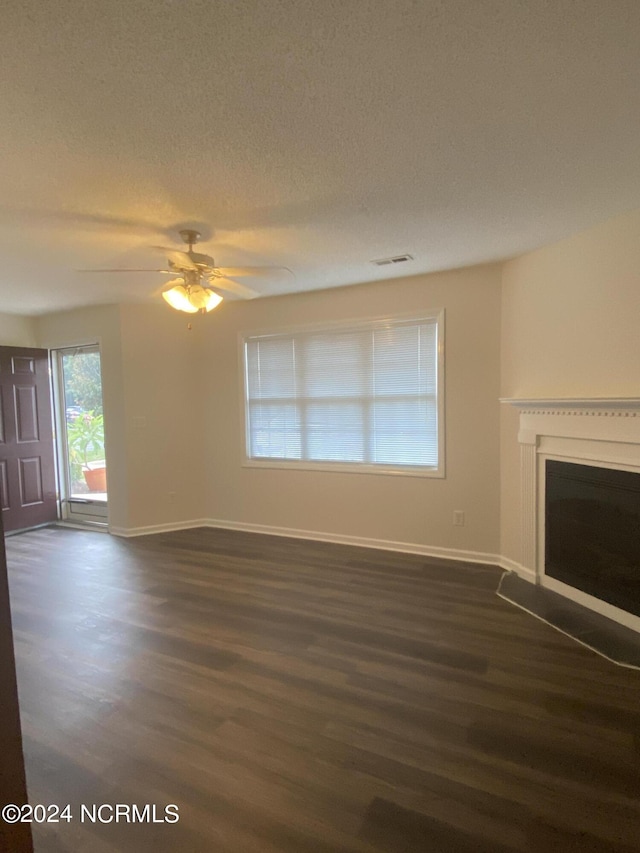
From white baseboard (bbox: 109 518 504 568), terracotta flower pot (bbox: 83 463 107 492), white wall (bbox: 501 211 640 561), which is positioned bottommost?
white baseboard (bbox: 109 518 504 568)

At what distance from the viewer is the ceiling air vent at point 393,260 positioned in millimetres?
3340

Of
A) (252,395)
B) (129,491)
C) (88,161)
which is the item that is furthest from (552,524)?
(129,491)

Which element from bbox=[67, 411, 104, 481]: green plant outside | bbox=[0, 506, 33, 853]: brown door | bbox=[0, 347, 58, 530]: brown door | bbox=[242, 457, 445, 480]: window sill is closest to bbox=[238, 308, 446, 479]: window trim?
bbox=[242, 457, 445, 480]: window sill

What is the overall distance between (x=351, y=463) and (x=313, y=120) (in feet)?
10.0

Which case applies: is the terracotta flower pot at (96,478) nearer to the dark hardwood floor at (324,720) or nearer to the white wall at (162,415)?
the white wall at (162,415)

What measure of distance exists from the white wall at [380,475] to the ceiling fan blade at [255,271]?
0.80 m

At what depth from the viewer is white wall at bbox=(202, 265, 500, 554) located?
146 inches

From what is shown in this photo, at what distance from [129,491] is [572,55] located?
477cm

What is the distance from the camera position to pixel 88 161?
1929 mm

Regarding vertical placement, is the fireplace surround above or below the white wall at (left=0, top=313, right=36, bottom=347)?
below

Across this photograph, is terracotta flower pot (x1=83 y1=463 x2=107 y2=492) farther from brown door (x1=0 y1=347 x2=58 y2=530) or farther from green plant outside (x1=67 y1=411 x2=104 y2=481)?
brown door (x1=0 y1=347 x2=58 y2=530)

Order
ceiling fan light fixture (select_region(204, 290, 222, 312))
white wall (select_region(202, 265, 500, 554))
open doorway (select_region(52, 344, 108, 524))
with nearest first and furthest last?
ceiling fan light fixture (select_region(204, 290, 222, 312)) → white wall (select_region(202, 265, 500, 554)) → open doorway (select_region(52, 344, 108, 524))

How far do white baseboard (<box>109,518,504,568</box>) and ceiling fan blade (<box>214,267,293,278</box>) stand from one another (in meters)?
2.51

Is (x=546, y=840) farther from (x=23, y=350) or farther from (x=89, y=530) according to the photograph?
(x=23, y=350)
